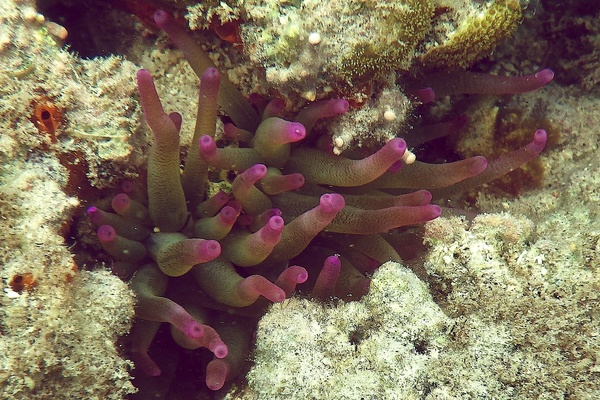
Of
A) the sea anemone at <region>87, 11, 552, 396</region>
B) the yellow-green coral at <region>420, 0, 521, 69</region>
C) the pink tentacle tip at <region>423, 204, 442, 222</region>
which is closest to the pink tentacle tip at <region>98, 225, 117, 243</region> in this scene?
the sea anemone at <region>87, 11, 552, 396</region>

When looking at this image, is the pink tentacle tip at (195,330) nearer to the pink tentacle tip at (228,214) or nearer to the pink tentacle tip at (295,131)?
the pink tentacle tip at (228,214)

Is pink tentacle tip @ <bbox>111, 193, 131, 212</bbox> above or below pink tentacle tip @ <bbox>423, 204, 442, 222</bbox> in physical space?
below

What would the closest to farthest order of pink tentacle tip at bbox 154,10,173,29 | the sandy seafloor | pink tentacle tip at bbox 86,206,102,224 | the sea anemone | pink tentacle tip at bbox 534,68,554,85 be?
the sandy seafloor
the sea anemone
pink tentacle tip at bbox 86,206,102,224
pink tentacle tip at bbox 154,10,173,29
pink tentacle tip at bbox 534,68,554,85

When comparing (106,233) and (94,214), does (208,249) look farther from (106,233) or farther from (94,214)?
(94,214)

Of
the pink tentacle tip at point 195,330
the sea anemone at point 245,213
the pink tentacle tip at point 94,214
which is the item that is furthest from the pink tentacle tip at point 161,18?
the pink tentacle tip at point 195,330

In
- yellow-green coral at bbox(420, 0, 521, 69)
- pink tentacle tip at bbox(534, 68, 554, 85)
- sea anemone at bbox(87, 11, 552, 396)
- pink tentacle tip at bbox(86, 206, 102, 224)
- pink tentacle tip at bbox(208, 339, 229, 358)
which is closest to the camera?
pink tentacle tip at bbox(208, 339, 229, 358)

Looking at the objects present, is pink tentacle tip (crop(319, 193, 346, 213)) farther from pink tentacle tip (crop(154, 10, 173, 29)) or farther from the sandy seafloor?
pink tentacle tip (crop(154, 10, 173, 29))
